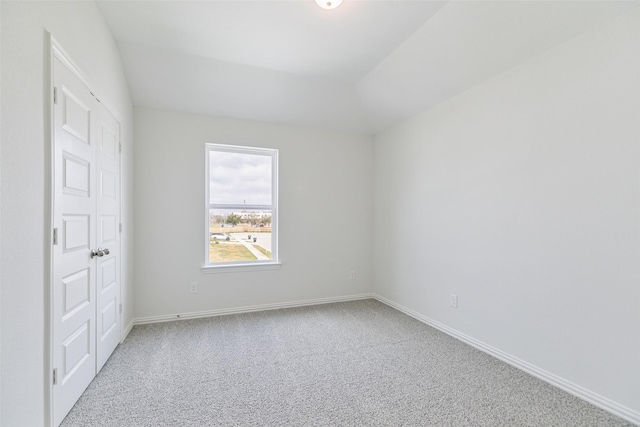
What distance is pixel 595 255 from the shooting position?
187 cm

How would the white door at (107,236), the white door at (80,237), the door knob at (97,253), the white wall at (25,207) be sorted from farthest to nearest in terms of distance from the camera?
the white door at (107,236)
the door knob at (97,253)
the white door at (80,237)
the white wall at (25,207)

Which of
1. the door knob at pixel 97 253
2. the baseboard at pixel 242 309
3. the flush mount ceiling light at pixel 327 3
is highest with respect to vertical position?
the flush mount ceiling light at pixel 327 3

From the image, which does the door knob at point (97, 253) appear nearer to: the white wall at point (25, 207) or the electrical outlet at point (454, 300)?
the white wall at point (25, 207)

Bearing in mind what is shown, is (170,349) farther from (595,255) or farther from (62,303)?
(595,255)

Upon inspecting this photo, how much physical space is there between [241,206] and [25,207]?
2381mm

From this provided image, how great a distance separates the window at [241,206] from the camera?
3.52 meters

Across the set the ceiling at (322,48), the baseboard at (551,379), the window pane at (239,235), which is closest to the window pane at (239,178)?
the window pane at (239,235)

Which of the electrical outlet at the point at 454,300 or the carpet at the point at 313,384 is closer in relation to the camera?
the carpet at the point at 313,384

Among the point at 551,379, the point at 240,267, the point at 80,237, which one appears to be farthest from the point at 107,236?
the point at 551,379

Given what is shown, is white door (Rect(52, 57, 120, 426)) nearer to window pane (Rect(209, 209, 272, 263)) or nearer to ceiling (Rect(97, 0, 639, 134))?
ceiling (Rect(97, 0, 639, 134))

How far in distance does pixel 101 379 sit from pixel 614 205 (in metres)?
3.57

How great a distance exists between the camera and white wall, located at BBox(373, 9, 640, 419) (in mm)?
1747

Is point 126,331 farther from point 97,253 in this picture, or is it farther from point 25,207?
point 25,207

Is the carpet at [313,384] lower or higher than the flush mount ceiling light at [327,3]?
lower
